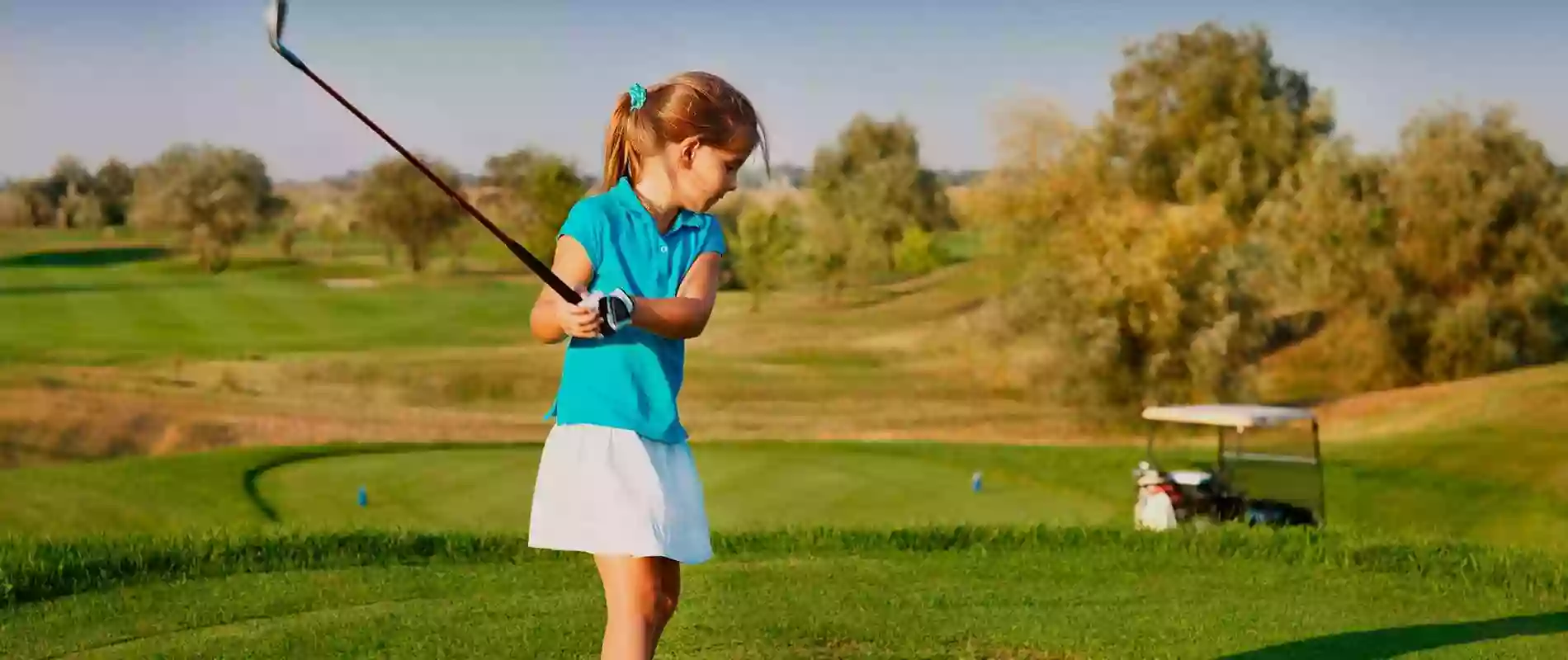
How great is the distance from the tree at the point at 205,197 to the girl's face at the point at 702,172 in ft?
17.0

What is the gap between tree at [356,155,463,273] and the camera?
773cm

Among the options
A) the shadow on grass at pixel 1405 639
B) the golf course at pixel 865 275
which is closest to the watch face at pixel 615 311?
the shadow on grass at pixel 1405 639

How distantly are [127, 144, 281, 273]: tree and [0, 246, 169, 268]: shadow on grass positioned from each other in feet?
0.41

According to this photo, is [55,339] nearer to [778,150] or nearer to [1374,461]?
[778,150]

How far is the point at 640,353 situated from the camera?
8.93 feet

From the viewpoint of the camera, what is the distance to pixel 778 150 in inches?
318

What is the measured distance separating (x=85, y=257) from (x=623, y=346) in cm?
554

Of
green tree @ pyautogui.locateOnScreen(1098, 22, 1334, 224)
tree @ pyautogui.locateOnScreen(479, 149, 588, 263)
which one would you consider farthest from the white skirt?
green tree @ pyautogui.locateOnScreen(1098, 22, 1334, 224)

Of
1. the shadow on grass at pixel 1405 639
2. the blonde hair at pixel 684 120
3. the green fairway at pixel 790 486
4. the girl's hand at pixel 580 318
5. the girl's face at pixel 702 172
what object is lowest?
the green fairway at pixel 790 486

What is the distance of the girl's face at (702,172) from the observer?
2.77 m

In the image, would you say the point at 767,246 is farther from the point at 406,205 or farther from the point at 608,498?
the point at 608,498

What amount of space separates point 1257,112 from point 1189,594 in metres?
4.39

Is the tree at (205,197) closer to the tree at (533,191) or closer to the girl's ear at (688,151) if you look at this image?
the tree at (533,191)

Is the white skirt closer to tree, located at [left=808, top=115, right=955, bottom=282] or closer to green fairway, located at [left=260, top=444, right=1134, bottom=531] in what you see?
green fairway, located at [left=260, top=444, right=1134, bottom=531]
